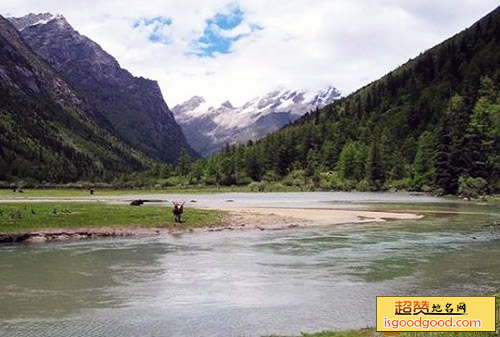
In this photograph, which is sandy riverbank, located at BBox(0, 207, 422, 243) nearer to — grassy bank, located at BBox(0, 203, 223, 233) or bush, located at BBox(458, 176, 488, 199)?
grassy bank, located at BBox(0, 203, 223, 233)

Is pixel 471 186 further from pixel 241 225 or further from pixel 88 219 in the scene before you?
pixel 88 219

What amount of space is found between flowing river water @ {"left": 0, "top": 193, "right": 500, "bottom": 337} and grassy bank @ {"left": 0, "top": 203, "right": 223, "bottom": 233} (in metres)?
6.61

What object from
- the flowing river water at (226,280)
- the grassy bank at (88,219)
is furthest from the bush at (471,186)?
the grassy bank at (88,219)

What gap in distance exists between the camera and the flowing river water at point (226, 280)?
24875mm

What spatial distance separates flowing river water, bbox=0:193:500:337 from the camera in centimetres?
2488

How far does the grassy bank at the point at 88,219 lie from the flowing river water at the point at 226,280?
661 cm

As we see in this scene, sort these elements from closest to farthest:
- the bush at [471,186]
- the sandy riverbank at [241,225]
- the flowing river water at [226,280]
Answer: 1. the flowing river water at [226,280]
2. the sandy riverbank at [241,225]
3. the bush at [471,186]

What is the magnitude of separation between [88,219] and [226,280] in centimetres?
3371

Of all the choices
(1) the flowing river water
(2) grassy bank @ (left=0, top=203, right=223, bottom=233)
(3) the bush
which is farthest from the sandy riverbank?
(3) the bush

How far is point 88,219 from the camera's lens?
6369 cm

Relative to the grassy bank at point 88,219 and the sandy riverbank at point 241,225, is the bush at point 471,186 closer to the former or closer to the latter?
the sandy riverbank at point 241,225

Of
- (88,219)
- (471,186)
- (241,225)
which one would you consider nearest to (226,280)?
(241,225)

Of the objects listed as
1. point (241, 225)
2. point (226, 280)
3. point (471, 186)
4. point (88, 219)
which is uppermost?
point (471, 186)

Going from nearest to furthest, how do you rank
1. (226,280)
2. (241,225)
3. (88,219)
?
(226,280)
(88,219)
(241,225)
